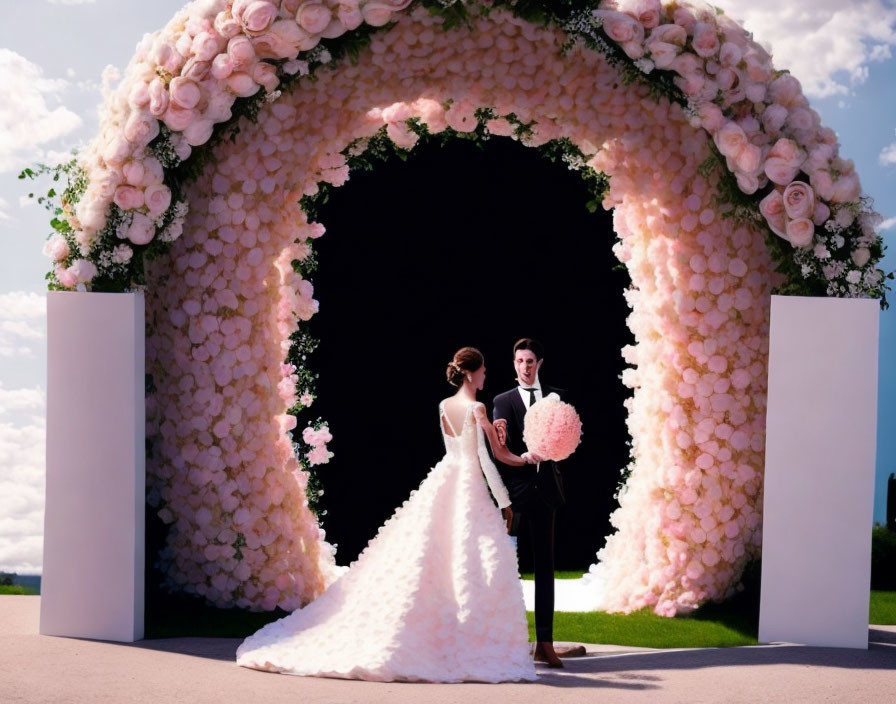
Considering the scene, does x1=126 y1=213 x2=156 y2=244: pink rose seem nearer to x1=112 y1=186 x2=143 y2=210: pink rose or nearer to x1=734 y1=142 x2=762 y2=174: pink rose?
x1=112 y1=186 x2=143 y2=210: pink rose

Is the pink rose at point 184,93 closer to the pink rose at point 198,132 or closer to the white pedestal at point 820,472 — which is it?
the pink rose at point 198,132

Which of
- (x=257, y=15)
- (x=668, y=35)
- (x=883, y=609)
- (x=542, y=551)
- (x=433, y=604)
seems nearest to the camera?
(x=433, y=604)

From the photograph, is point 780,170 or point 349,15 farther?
point 780,170

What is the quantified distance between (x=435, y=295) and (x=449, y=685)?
410 centimetres

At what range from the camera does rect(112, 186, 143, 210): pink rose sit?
5582mm

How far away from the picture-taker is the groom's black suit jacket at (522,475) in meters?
5.09

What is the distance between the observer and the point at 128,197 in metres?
5.59

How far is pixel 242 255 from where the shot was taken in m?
6.39

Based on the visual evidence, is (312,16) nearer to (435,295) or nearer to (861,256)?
(861,256)

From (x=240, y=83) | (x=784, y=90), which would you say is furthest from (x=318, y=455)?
(x=784, y=90)

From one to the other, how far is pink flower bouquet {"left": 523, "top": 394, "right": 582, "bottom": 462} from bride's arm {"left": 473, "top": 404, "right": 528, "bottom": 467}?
97 mm

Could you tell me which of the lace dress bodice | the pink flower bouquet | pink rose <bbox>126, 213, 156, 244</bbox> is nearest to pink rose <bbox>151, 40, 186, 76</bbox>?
pink rose <bbox>126, 213, 156, 244</bbox>

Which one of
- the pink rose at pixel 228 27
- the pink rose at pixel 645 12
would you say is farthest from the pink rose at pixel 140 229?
the pink rose at pixel 645 12

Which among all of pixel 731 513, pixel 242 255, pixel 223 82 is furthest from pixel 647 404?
pixel 223 82
